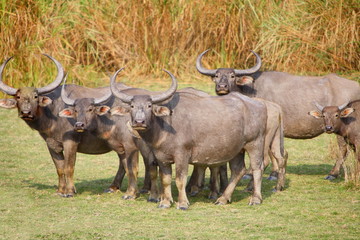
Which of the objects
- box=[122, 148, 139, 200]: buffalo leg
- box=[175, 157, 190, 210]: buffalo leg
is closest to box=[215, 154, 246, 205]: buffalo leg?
box=[175, 157, 190, 210]: buffalo leg

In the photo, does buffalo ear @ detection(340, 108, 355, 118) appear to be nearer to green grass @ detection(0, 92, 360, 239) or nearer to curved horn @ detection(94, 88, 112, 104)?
green grass @ detection(0, 92, 360, 239)

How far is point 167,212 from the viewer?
35.3ft

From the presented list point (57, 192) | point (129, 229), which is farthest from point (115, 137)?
point (129, 229)

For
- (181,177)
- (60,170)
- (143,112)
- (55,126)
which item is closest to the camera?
(143,112)

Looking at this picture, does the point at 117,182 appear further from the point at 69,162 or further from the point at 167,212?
the point at 167,212

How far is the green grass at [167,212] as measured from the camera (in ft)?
31.4

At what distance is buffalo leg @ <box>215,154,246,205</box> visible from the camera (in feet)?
37.7

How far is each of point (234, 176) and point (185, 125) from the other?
A: 1359 mm

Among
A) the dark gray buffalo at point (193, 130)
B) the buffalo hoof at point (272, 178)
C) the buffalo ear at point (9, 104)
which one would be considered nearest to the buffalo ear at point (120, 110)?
the dark gray buffalo at point (193, 130)

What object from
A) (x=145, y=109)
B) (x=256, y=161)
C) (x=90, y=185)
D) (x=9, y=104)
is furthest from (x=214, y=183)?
(x=9, y=104)

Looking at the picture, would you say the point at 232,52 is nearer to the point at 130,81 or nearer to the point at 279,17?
the point at 279,17

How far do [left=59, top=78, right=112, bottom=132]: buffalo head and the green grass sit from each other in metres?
1.34

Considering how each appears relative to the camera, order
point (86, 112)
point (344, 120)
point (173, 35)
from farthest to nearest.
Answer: point (173, 35) → point (344, 120) → point (86, 112)

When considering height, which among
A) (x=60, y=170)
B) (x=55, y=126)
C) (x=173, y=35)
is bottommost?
(x=60, y=170)
